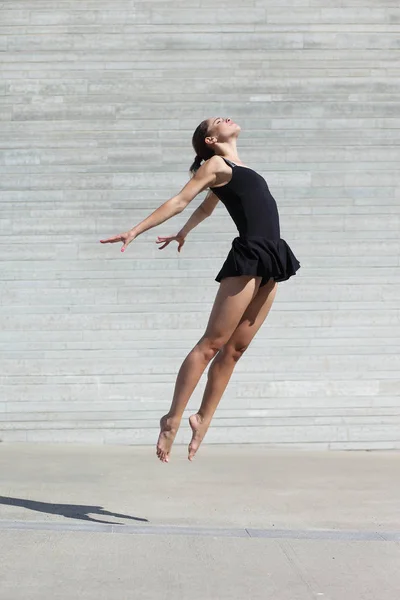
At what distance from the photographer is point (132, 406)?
709cm

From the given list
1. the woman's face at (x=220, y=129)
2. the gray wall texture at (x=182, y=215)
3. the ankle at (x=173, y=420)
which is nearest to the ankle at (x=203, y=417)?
the ankle at (x=173, y=420)

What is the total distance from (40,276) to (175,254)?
3.16 ft

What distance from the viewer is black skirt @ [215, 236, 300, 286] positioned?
4598mm

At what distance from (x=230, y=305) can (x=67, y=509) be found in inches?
51.5

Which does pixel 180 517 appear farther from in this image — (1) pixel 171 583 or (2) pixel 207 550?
(1) pixel 171 583

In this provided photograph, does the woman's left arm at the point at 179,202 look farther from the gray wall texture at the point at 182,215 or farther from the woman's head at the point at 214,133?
the gray wall texture at the point at 182,215

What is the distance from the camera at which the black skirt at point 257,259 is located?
4598 mm

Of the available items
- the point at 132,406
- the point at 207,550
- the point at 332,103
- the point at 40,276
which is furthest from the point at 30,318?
the point at 207,550

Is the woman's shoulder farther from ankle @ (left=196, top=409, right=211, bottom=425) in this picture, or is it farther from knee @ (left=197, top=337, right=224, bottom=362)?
ankle @ (left=196, top=409, right=211, bottom=425)

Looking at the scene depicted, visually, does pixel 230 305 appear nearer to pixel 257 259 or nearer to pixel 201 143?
pixel 257 259

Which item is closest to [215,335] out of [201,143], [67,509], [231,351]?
[231,351]

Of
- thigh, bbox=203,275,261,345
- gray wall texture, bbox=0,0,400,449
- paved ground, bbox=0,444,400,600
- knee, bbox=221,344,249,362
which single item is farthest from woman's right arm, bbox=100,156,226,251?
gray wall texture, bbox=0,0,400,449

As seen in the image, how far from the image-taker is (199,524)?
4609mm

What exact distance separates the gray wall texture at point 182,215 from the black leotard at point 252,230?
7.86 ft
